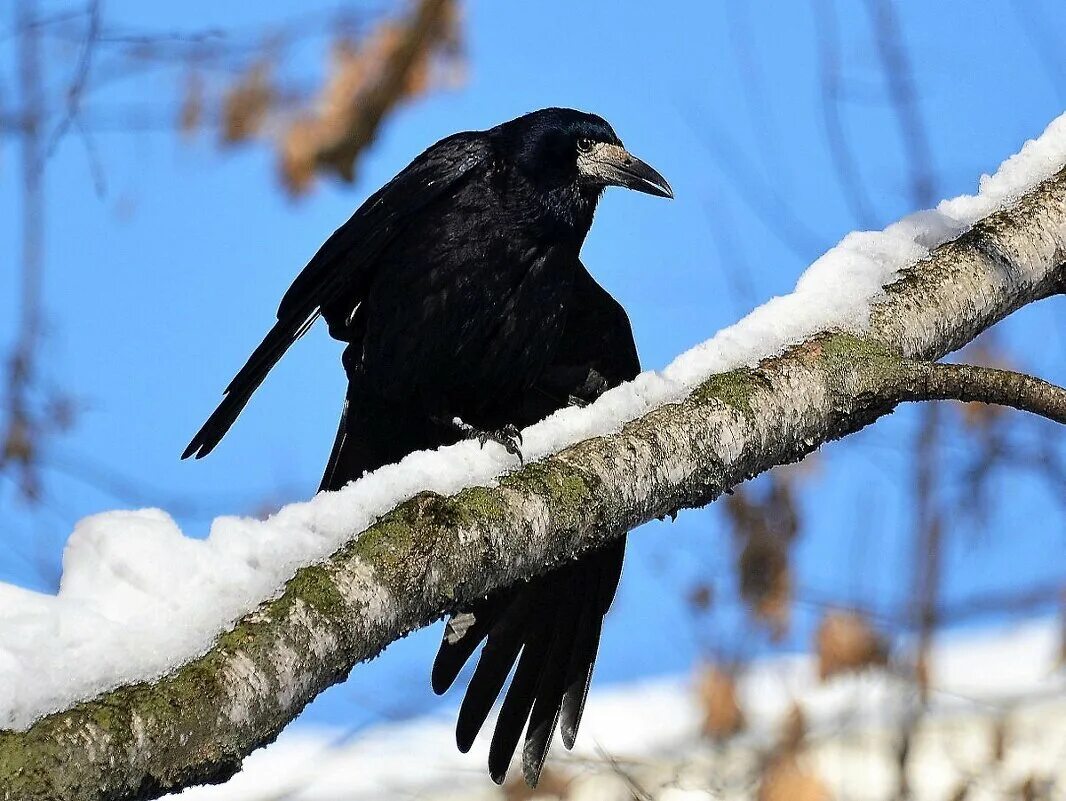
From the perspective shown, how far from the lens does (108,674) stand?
60.6 inches

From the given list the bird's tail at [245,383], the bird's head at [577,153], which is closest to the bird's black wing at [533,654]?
the bird's tail at [245,383]

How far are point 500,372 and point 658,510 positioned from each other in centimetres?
157

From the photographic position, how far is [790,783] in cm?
438

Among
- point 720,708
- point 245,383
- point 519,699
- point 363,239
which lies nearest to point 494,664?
point 519,699

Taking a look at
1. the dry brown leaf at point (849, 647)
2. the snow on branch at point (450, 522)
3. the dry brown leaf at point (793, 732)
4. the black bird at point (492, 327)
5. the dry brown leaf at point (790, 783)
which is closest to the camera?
the snow on branch at point (450, 522)

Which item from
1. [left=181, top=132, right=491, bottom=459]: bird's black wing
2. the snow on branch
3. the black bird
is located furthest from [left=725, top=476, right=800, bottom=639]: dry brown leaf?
the snow on branch

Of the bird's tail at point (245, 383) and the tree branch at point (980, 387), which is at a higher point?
the bird's tail at point (245, 383)

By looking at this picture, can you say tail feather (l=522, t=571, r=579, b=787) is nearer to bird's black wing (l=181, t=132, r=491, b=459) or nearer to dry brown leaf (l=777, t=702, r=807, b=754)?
bird's black wing (l=181, t=132, r=491, b=459)

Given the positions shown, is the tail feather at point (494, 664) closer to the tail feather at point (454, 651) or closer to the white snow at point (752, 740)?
the tail feather at point (454, 651)

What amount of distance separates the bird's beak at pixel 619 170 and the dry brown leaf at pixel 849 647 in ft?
5.77

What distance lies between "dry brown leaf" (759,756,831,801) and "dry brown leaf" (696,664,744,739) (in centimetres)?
20

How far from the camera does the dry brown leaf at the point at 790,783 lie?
4250 millimetres

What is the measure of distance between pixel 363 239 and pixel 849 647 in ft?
7.63

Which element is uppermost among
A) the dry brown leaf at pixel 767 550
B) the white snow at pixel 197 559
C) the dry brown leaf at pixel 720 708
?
the dry brown leaf at pixel 767 550
